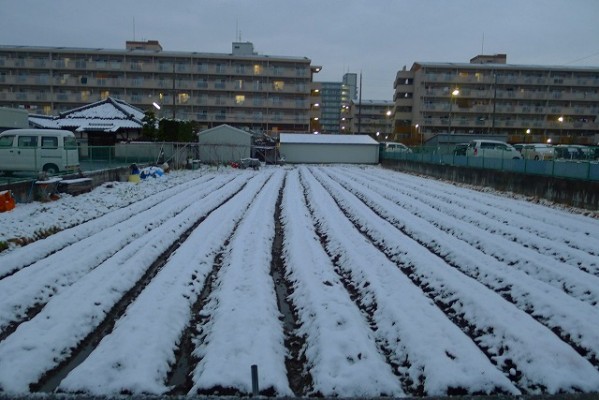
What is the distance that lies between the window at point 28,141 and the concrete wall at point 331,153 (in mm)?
25739

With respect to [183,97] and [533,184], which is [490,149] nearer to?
[533,184]

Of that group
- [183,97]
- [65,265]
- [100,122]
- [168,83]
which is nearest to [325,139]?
[100,122]

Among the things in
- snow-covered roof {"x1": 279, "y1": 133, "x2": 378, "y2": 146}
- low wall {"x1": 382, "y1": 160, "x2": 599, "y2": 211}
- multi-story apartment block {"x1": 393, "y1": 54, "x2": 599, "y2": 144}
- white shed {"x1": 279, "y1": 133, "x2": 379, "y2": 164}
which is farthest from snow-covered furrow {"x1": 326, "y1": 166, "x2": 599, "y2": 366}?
multi-story apartment block {"x1": 393, "y1": 54, "x2": 599, "y2": 144}

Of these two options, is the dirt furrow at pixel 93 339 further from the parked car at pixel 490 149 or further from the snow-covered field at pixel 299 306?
the parked car at pixel 490 149

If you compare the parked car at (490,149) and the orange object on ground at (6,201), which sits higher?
the parked car at (490,149)

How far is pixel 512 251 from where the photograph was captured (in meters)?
Answer: 7.78

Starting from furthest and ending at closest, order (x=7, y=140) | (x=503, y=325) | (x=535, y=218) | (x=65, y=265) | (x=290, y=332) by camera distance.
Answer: (x=7, y=140), (x=535, y=218), (x=65, y=265), (x=290, y=332), (x=503, y=325)

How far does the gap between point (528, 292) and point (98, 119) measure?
105ft

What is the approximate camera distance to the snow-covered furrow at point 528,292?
4.68 meters

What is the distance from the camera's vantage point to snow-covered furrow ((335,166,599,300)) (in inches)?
239

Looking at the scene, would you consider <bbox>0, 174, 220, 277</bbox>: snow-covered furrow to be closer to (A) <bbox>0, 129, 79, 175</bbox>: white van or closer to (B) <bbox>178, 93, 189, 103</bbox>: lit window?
(A) <bbox>0, 129, 79, 175</bbox>: white van

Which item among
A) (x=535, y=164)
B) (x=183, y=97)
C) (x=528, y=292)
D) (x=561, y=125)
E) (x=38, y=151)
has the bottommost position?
(x=528, y=292)

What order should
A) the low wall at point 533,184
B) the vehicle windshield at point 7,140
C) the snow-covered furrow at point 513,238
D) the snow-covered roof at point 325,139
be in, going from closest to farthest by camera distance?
the snow-covered furrow at point 513,238 < the low wall at point 533,184 < the vehicle windshield at point 7,140 < the snow-covered roof at point 325,139

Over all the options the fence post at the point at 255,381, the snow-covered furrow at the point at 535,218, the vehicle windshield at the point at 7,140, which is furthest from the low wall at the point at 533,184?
the vehicle windshield at the point at 7,140
